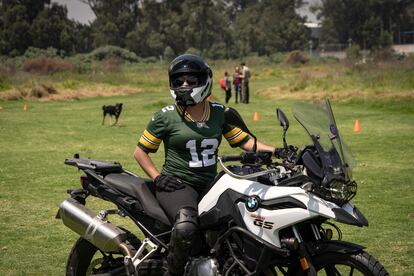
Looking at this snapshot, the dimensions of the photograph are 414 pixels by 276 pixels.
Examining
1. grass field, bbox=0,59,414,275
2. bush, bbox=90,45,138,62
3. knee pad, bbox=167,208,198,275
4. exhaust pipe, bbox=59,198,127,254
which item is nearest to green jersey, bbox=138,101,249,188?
knee pad, bbox=167,208,198,275

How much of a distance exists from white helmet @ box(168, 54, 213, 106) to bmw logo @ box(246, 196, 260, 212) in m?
1.03

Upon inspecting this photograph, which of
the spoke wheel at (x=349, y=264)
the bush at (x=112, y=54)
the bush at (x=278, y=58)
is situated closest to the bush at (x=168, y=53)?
the bush at (x=112, y=54)

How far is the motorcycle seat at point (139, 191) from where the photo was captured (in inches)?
216

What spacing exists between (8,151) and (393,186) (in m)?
9.65

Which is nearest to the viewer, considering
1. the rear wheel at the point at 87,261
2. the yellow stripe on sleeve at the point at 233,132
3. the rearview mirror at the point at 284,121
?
the rearview mirror at the point at 284,121

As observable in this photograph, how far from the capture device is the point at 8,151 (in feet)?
56.6

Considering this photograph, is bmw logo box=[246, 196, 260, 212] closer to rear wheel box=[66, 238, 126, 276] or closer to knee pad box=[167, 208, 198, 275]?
knee pad box=[167, 208, 198, 275]

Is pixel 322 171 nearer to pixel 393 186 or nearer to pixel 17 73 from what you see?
pixel 393 186

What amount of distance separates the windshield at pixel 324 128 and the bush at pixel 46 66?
55.9 meters

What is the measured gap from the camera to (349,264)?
187 inches

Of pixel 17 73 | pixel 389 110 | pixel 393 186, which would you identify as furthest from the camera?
pixel 17 73

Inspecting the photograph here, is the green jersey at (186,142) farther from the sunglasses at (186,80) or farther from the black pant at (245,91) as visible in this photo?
the black pant at (245,91)

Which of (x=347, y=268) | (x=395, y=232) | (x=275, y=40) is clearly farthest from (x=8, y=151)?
(x=275, y=40)

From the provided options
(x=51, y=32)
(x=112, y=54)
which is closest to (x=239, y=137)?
(x=112, y=54)
